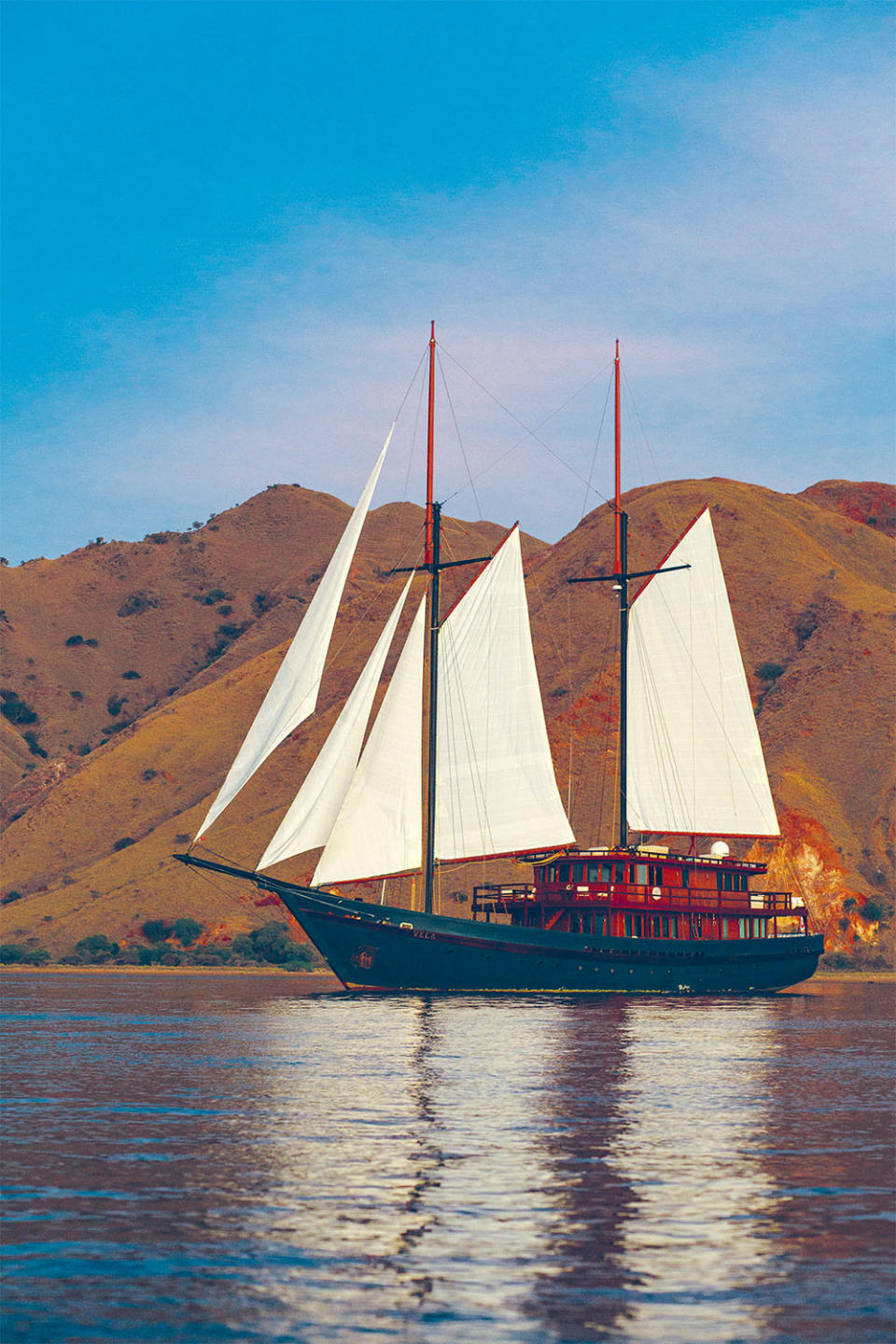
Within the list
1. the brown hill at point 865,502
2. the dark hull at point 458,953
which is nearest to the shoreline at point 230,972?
the dark hull at point 458,953

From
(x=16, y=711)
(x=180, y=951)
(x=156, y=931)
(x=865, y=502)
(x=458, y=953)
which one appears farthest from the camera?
(x=865, y=502)

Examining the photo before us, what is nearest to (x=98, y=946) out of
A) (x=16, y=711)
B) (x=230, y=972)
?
(x=230, y=972)

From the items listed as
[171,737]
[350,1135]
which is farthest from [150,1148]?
[171,737]

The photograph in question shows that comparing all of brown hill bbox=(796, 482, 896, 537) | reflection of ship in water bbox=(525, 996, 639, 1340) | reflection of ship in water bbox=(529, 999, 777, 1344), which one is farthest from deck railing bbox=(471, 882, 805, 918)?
brown hill bbox=(796, 482, 896, 537)

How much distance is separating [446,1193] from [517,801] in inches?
1842

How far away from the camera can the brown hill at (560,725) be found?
107 m

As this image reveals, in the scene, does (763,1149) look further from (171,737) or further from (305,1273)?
(171,737)

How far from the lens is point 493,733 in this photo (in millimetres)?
66375

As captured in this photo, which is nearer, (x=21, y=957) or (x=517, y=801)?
(x=517, y=801)

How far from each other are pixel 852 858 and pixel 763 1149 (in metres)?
82.3

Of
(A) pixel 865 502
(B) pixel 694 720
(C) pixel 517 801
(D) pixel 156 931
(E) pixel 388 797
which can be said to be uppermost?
(A) pixel 865 502

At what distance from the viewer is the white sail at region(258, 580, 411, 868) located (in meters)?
57.6

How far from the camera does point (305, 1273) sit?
15.5 m

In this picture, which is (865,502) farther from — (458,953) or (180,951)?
(458,953)
